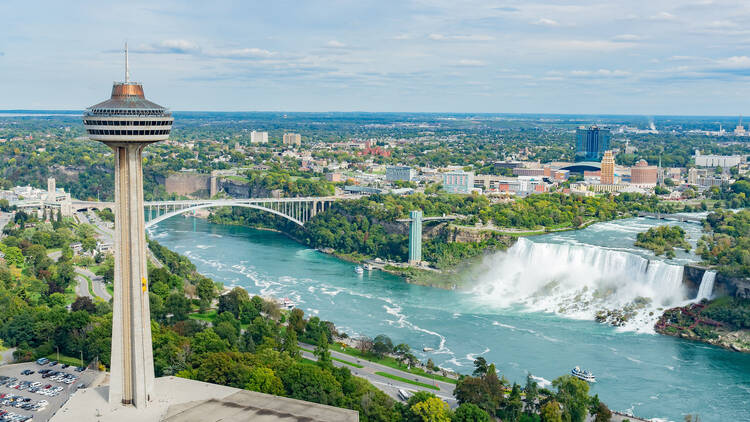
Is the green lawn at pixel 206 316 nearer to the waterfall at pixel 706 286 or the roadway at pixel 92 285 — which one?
the roadway at pixel 92 285

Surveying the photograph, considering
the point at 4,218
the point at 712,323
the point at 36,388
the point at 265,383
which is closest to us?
the point at 265,383

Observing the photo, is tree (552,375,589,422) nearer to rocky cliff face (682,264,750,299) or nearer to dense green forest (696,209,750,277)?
rocky cliff face (682,264,750,299)

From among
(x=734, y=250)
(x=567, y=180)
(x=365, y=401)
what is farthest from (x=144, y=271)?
(x=567, y=180)

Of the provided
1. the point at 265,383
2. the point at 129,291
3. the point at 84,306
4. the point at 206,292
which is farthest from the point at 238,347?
the point at 129,291

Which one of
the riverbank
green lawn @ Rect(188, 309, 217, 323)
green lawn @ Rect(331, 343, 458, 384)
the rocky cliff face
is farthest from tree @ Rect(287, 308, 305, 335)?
the rocky cliff face

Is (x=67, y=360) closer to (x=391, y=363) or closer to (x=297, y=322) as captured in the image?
(x=297, y=322)

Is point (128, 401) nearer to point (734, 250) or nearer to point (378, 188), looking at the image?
point (734, 250)
